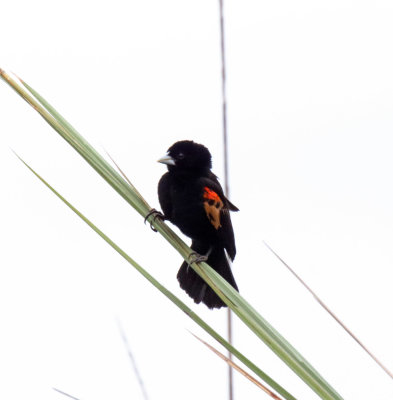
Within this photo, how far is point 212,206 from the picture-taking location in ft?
11.3

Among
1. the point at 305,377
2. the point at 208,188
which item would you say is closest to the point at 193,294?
the point at 208,188

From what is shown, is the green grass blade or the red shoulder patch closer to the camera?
the green grass blade

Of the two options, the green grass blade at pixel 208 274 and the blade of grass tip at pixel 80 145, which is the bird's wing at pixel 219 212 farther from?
the blade of grass tip at pixel 80 145

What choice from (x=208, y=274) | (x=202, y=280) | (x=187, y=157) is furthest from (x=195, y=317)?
(x=187, y=157)

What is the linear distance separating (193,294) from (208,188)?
1.73ft

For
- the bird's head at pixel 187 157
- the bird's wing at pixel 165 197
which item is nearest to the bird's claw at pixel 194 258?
the bird's wing at pixel 165 197

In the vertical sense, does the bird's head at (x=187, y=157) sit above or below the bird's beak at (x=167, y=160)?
above

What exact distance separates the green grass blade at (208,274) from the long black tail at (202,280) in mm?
1098

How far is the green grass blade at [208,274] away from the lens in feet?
4.09

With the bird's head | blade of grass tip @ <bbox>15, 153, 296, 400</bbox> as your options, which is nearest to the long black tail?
the bird's head

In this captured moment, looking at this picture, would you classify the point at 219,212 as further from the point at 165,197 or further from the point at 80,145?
the point at 80,145

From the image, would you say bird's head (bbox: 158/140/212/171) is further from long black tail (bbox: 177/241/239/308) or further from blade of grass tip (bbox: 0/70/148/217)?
blade of grass tip (bbox: 0/70/148/217)

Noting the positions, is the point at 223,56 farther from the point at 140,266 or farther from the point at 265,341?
the point at 265,341

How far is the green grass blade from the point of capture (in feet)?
4.09
